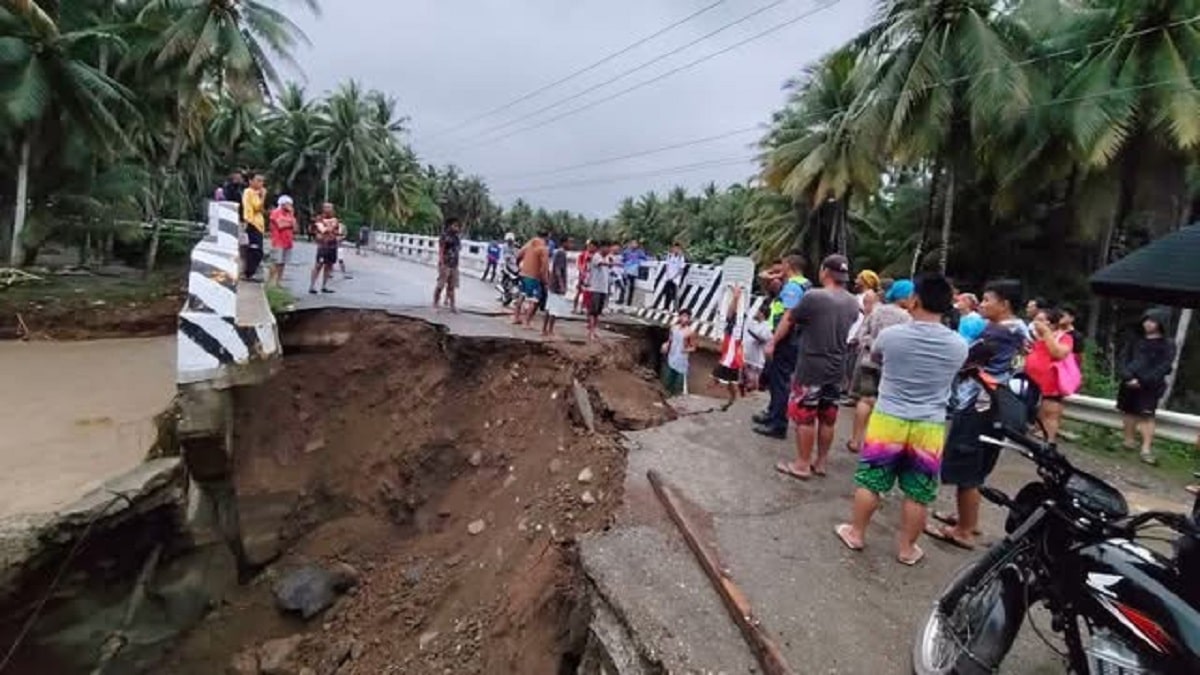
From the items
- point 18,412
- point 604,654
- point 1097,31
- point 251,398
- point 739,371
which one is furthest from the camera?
point 1097,31

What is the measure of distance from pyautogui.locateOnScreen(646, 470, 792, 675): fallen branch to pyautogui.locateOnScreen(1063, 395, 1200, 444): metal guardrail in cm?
586

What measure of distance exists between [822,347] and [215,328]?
4.85 meters

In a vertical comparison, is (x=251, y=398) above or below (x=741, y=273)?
below

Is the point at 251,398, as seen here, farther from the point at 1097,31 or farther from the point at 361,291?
the point at 1097,31

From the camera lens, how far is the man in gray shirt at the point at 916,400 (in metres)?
3.72

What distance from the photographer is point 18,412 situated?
16.2ft

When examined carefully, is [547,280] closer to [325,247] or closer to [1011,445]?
[325,247]

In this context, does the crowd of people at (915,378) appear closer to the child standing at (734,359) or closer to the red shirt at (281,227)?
the child standing at (734,359)

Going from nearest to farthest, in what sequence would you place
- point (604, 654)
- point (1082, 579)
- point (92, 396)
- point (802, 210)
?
1. point (1082, 579)
2. point (604, 654)
3. point (92, 396)
4. point (802, 210)

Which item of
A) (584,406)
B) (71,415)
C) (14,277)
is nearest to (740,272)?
(584,406)

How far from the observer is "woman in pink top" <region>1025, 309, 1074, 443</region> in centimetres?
658

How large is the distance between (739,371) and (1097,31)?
14124 millimetres

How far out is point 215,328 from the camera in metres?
5.51

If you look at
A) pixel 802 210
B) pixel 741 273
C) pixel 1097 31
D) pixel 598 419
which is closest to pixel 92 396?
pixel 598 419
